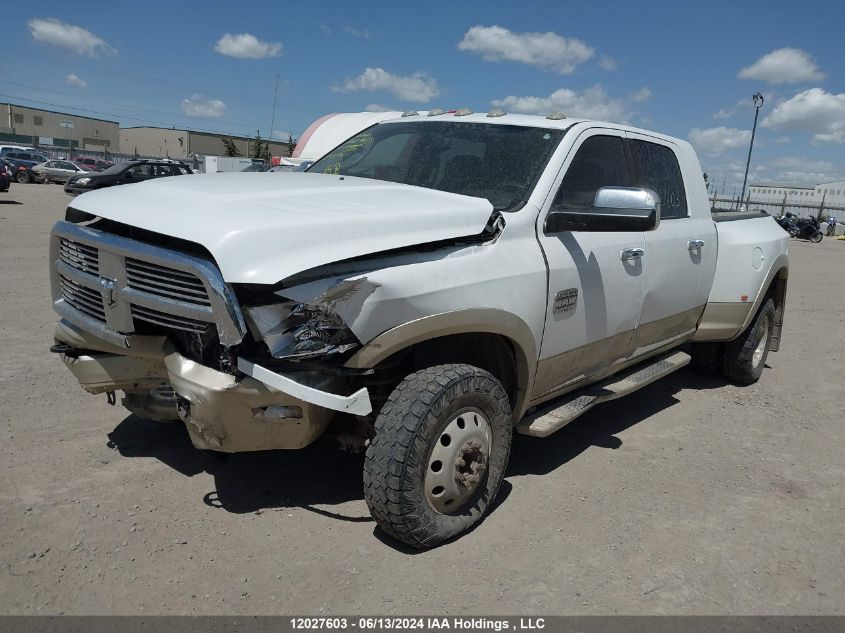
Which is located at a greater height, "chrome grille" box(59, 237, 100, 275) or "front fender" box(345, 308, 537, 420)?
"chrome grille" box(59, 237, 100, 275)

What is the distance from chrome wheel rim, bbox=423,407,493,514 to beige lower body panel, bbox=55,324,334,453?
0.52m

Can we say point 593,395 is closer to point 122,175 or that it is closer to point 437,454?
point 437,454

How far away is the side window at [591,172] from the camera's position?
3.82 m

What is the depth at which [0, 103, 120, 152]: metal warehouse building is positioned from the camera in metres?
76.8

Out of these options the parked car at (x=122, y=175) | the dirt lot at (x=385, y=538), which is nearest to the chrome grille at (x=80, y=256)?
the dirt lot at (x=385, y=538)

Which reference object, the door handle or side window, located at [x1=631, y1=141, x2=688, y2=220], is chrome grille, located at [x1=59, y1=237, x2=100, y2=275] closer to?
the door handle

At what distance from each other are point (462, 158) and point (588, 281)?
3.27ft

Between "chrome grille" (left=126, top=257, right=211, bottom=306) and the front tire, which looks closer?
"chrome grille" (left=126, top=257, right=211, bottom=306)

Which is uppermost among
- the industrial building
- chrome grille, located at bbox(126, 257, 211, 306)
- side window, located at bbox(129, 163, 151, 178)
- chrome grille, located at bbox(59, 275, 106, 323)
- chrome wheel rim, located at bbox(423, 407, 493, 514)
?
the industrial building

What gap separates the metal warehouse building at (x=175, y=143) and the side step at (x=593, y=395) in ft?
212

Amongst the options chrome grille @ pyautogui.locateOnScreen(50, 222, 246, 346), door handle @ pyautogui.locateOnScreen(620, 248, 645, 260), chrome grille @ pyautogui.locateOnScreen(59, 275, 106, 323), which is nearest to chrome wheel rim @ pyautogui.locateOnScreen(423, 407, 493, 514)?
chrome grille @ pyautogui.locateOnScreen(50, 222, 246, 346)

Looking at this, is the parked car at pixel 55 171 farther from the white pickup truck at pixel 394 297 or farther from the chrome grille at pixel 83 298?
the white pickup truck at pixel 394 297

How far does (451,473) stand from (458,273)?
2.96ft

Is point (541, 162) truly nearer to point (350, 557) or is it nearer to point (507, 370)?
point (507, 370)
